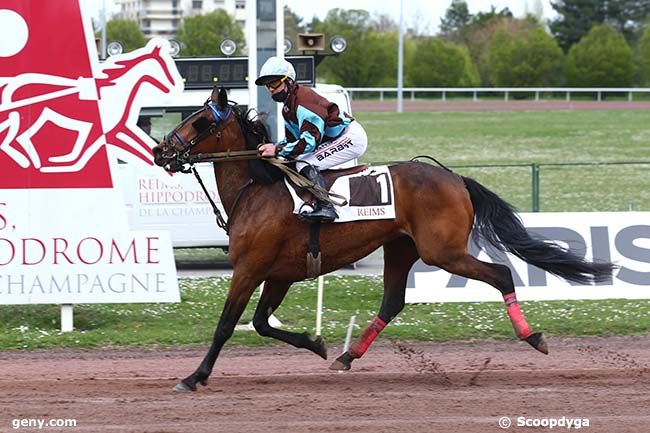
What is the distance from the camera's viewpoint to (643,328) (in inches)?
444

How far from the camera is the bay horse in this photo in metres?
8.70

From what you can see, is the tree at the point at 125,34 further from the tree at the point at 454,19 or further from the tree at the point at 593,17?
the tree at the point at 454,19

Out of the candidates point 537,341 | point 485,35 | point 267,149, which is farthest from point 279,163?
point 485,35

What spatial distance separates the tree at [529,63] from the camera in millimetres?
64875

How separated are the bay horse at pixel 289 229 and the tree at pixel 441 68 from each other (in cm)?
5860

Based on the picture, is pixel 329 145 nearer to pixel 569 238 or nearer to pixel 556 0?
pixel 569 238

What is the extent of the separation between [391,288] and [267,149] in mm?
1574

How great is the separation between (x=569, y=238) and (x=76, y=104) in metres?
5.27

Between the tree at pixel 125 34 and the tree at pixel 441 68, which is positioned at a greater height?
the tree at pixel 125 34

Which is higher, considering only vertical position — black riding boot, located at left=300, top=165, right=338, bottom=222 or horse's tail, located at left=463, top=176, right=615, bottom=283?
black riding boot, located at left=300, top=165, right=338, bottom=222

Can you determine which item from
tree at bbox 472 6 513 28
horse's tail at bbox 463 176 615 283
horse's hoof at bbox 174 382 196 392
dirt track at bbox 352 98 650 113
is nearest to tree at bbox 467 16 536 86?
tree at bbox 472 6 513 28

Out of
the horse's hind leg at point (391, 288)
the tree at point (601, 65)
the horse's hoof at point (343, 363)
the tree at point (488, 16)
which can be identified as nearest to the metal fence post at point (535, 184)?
the horse's hind leg at point (391, 288)

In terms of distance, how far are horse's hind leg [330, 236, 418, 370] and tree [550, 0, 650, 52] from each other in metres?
69.1

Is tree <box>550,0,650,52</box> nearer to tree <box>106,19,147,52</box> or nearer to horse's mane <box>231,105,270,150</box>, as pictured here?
tree <box>106,19,147,52</box>
